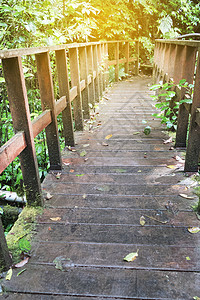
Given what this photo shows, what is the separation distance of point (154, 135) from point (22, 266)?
123 inches

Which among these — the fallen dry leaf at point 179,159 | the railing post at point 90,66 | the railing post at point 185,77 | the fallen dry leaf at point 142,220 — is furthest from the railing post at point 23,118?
the railing post at point 90,66

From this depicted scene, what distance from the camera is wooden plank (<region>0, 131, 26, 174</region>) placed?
Answer: 189 centimetres

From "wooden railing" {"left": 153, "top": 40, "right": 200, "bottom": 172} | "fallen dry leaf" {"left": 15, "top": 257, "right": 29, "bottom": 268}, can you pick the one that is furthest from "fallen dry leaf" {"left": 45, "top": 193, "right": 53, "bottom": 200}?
"wooden railing" {"left": 153, "top": 40, "right": 200, "bottom": 172}

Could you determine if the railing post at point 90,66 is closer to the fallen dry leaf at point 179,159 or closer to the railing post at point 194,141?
Result: the fallen dry leaf at point 179,159

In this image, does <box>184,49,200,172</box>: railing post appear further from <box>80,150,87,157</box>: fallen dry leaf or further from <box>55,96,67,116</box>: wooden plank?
<box>55,96,67,116</box>: wooden plank

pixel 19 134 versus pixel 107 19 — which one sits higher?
pixel 107 19

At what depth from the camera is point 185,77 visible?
3.37m

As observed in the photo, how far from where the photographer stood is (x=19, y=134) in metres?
2.20

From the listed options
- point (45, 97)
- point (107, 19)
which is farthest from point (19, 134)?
point (107, 19)

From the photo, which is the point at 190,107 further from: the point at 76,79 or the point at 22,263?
the point at 22,263

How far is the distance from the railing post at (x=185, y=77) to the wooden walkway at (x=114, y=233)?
229 mm

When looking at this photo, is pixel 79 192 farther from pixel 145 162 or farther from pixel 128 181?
pixel 145 162

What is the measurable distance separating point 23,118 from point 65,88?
1.56m

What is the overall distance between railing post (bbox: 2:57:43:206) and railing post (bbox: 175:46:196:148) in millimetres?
2020
